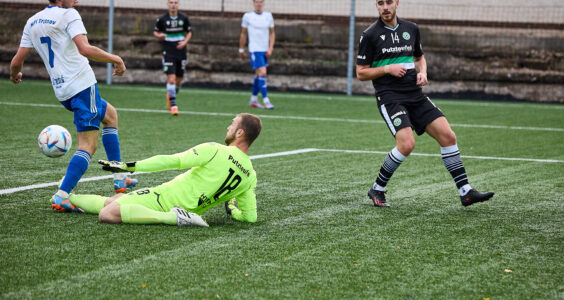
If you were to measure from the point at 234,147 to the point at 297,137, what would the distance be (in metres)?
5.72

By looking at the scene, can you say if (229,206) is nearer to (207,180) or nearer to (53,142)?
(207,180)

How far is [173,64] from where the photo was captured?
15320 millimetres

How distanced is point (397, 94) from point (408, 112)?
7.3 inches

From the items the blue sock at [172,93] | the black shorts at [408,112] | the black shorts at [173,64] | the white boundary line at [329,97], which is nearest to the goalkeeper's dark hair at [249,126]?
the black shorts at [408,112]

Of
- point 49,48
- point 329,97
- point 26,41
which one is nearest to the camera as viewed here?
point 49,48

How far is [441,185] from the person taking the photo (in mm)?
7363

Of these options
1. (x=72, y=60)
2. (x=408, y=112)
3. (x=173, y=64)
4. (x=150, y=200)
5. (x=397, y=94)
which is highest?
(x=72, y=60)

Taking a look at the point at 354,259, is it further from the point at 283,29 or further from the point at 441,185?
the point at 283,29

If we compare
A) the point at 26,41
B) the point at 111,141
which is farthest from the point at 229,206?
the point at 26,41

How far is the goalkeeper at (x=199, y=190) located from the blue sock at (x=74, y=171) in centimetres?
47

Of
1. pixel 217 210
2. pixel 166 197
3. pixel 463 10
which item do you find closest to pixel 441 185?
pixel 217 210

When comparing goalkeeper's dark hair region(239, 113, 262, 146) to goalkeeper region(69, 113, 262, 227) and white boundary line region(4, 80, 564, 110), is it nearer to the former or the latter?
goalkeeper region(69, 113, 262, 227)

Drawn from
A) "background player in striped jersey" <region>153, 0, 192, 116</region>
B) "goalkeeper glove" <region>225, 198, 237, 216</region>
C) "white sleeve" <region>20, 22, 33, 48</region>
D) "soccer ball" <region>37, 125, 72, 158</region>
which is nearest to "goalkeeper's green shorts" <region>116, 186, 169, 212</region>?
"goalkeeper glove" <region>225, 198, 237, 216</region>

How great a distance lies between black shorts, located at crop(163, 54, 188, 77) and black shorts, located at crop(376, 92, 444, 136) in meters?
9.19
